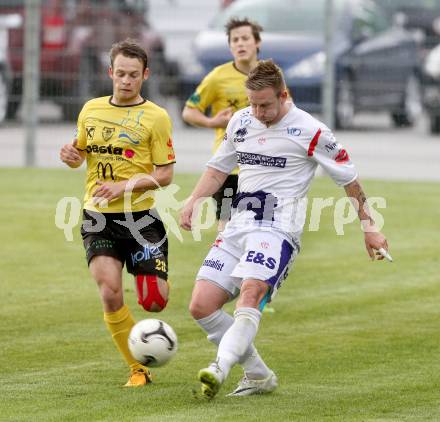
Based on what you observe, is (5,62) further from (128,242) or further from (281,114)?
(281,114)

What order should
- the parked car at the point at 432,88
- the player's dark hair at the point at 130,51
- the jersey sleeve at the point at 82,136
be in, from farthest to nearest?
the parked car at the point at 432,88 → the jersey sleeve at the point at 82,136 → the player's dark hair at the point at 130,51

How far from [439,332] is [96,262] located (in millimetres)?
2812

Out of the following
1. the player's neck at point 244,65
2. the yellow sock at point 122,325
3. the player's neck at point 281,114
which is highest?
the player's neck at point 281,114

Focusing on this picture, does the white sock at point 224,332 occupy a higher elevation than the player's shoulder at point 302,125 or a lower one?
lower

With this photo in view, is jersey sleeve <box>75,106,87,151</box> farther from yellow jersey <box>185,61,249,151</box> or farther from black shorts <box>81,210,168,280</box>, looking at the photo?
yellow jersey <box>185,61,249,151</box>

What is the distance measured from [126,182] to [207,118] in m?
3.02

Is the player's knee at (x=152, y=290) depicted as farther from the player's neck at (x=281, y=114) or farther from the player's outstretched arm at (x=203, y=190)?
the player's neck at (x=281, y=114)

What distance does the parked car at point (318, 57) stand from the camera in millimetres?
20375

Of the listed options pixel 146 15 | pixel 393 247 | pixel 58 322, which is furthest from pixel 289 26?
pixel 58 322

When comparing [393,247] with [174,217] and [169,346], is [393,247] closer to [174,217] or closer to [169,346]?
[174,217]

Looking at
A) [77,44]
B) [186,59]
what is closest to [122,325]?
[77,44]

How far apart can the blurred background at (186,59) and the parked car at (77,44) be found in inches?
0.6

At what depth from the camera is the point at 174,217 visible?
15297 mm
